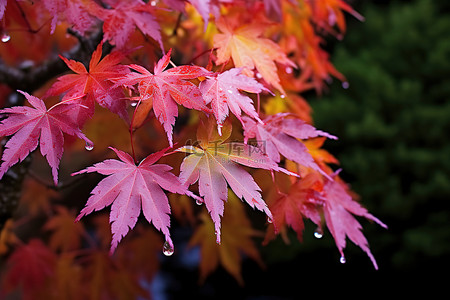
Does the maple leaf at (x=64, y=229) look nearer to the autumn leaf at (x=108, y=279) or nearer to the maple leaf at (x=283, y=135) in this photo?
the autumn leaf at (x=108, y=279)

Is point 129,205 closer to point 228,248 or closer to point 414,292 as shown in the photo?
point 228,248

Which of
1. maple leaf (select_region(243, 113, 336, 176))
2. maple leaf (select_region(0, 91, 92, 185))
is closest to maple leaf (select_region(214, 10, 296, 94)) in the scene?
maple leaf (select_region(243, 113, 336, 176))

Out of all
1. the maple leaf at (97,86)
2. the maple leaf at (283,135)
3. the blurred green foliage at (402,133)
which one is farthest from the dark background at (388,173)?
the maple leaf at (97,86)

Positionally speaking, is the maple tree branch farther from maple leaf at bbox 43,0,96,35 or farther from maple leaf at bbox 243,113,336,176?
maple leaf at bbox 243,113,336,176

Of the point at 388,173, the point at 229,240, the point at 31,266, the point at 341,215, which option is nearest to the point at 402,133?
the point at 388,173

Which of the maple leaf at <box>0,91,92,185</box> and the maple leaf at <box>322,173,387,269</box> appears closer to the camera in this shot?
the maple leaf at <box>0,91,92,185</box>

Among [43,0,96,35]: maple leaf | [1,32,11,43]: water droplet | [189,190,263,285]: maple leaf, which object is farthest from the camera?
[189,190,263,285]: maple leaf
